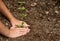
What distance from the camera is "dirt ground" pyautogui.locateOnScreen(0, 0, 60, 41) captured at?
2.75 metres

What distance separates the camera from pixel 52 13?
316cm

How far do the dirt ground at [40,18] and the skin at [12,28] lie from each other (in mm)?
44

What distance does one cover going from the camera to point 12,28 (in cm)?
283

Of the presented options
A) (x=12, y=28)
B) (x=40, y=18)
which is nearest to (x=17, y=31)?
(x=12, y=28)

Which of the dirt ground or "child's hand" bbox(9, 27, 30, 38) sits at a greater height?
"child's hand" bbox(9, 27, 30, 38)

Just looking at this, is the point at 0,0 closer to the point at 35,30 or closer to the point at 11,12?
the point at 11,12

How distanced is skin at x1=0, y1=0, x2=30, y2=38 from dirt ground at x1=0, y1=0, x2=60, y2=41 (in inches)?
1.7

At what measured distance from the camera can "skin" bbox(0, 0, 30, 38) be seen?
107 inches

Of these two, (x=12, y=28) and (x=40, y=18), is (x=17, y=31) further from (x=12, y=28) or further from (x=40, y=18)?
(x=40, y=18)

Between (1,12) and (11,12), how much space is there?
6.5 inches

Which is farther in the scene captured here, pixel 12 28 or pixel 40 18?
pixel 40 18

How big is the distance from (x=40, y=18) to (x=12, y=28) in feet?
1.32

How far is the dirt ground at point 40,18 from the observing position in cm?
275

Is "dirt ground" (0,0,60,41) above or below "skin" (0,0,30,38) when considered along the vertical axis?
below
